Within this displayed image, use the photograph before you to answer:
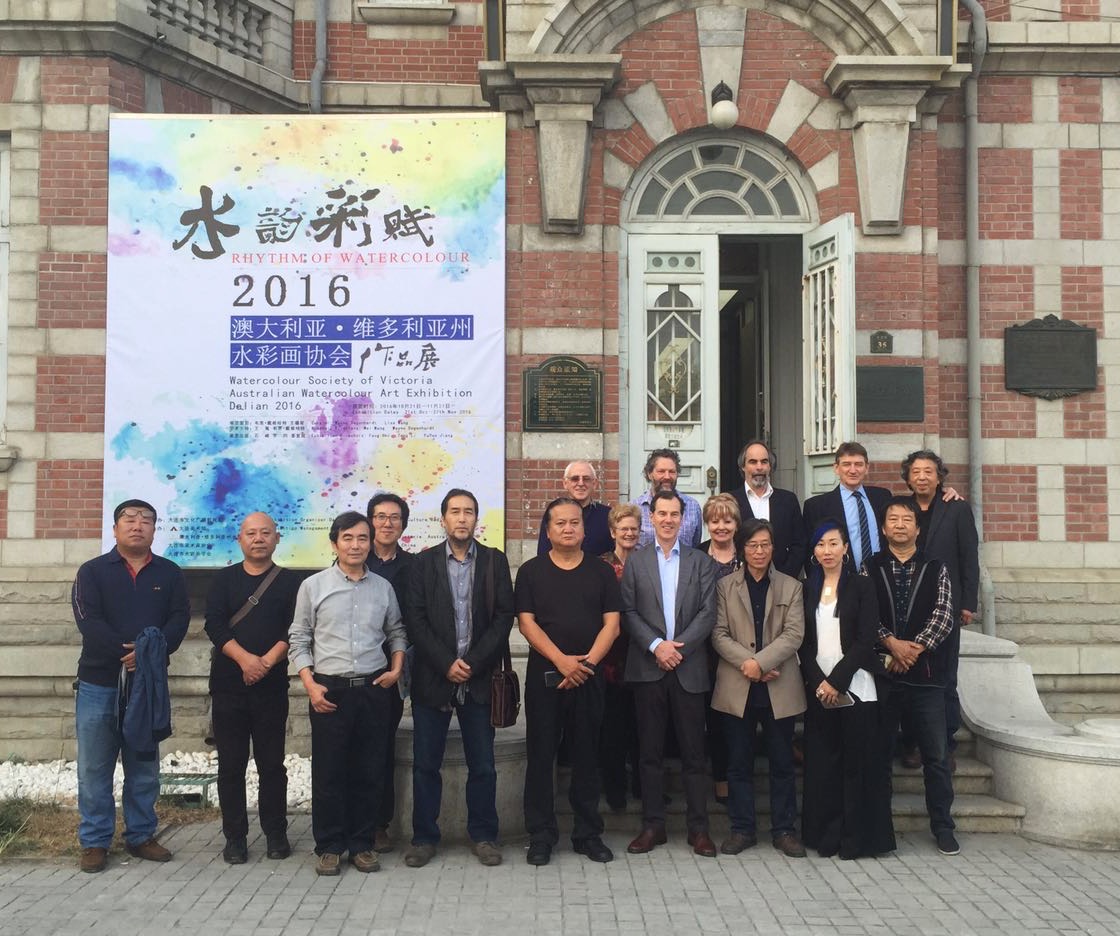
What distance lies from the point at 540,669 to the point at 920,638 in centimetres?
213

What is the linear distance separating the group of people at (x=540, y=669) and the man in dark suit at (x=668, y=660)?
0.04 ft

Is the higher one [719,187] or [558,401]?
[719,187]

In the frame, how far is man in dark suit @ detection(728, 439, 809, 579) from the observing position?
766 centimetres

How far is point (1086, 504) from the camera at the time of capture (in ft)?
33.8

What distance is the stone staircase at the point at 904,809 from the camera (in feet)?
23.9

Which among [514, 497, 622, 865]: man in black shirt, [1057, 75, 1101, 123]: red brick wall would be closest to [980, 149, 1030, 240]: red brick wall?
[1057, 75, 1101, 123]: red brick wall

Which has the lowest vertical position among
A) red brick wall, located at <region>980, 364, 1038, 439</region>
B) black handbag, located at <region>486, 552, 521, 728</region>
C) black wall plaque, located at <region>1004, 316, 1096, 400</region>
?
black handbag, located at <region>486, 552, 521, 728</region>

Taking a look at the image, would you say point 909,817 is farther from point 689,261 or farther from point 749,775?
point 689,261

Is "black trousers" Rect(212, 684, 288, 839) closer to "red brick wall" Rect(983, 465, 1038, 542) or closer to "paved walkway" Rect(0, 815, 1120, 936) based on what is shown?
"paved walkway" Rect(0, 815, 1120, 936)

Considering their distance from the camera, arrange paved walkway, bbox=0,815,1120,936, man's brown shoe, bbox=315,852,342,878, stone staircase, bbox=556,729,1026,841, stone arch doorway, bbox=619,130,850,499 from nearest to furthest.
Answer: paved walkway, bbox=0,815,1120,936 < man's brown shoe, bbox=315,852,342,878 < stone staircase, bbox=556,729,1026,841 < stone arch doorway, bbox=619,130,850,499

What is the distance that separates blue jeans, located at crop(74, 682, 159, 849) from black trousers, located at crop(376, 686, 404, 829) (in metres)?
1.27

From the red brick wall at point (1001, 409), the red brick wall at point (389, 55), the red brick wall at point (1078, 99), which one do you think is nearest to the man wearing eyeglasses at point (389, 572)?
the red brick wall at point (389, 55)

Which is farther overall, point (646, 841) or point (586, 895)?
point (646, 841)

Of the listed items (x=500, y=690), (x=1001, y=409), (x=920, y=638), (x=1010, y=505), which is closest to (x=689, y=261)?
(x=1001, y=409)
